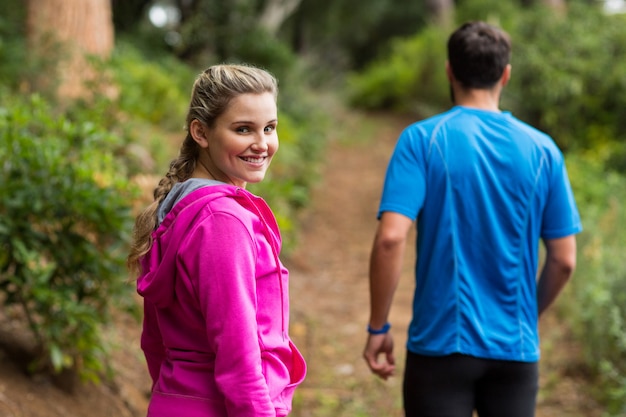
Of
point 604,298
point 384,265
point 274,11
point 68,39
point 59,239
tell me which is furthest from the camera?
point 274,11

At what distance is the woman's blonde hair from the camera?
2.05 m

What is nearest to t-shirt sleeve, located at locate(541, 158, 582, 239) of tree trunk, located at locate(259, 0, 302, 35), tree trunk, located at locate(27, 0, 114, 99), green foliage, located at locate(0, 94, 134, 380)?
green foliage, located at locate(0, 94, 134, 380)

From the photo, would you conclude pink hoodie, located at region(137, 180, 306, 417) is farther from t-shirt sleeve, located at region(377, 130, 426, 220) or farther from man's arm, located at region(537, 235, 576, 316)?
man's arm, located at region(537, 235, 576, 316)

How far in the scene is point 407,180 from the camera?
2914mm

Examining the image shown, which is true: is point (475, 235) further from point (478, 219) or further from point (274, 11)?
point (274, 11)

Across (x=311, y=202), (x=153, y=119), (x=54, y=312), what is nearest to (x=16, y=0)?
(x=153, y=119)

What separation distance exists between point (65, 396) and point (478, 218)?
7.78 feet

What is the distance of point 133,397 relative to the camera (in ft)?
14.4

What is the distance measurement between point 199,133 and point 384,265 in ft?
3.70

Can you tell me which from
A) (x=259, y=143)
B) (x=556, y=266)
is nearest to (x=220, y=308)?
(x=259, y=143)

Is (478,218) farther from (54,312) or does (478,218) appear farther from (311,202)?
(311,202)

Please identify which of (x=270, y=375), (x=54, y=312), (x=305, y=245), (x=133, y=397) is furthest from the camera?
(x=305, y=245)

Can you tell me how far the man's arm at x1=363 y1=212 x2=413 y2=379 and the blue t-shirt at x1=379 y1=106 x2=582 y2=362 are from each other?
0.19 ft

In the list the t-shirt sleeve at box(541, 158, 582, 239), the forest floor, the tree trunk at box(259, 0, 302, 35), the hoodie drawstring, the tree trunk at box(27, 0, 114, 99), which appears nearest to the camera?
the hoodie drawstring
